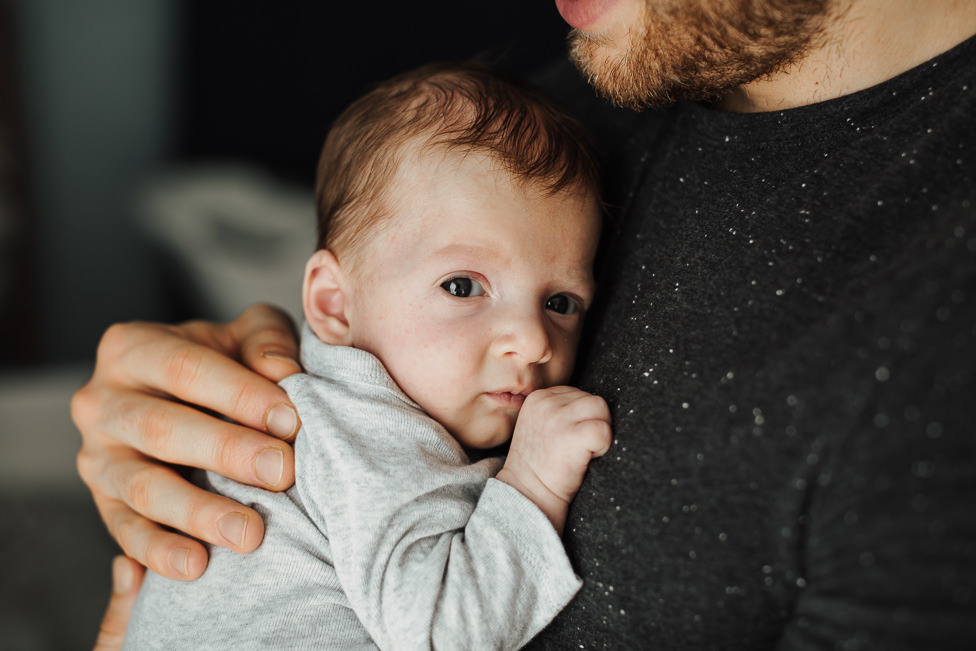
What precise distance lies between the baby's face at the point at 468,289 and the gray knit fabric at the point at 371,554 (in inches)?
2.0

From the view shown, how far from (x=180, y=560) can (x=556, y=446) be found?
0.50m

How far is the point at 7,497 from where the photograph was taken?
2059 mm

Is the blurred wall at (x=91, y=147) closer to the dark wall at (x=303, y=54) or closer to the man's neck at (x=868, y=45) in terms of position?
the dark wall at (x=303, y=54)

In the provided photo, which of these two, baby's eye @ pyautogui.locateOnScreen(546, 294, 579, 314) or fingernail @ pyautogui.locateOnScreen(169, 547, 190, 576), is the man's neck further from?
fingernail @ pyautogui.locateOnScreen(169, 547, 190, 576)

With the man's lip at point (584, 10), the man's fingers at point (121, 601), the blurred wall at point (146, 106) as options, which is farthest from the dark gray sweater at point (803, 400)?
the blurred wall at point (146, 106)

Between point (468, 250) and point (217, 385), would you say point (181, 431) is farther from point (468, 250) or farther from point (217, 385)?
point (468, 250)

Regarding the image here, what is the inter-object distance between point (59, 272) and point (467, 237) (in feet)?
10.8

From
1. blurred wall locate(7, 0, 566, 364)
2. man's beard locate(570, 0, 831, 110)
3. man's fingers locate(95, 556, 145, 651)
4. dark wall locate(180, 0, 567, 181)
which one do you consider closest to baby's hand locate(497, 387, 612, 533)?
man's beard locate(570, 0, 831, 110)

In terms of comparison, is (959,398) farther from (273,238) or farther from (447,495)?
(273,238)

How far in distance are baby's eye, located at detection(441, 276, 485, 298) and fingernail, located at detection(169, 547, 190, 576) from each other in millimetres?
461

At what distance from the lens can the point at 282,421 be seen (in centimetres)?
94

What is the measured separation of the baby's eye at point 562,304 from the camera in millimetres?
1037

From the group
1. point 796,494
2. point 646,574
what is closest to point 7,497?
point 646,574

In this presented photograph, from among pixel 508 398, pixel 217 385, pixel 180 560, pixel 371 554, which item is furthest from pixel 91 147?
pixel 371 554
